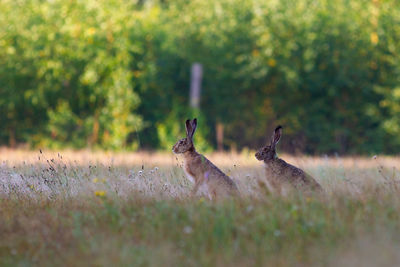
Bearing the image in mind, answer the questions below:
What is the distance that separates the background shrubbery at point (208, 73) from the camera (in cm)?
2314

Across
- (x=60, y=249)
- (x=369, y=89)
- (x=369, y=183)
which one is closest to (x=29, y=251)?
(x=60, y=249)

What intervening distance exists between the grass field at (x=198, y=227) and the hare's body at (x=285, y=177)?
28 centimetres

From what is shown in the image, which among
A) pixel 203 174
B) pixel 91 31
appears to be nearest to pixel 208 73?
pixel 91 31

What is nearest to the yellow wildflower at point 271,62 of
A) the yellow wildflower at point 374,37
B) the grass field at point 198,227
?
the yellow wildflower at point 374,37

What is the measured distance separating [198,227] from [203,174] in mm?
2116

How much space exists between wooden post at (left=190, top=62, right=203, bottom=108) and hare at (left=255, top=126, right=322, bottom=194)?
15564 millimetres

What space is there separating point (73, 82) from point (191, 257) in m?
18.5

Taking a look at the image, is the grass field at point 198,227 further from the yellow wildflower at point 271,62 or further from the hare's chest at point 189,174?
the yellow wildflower at point 271,62


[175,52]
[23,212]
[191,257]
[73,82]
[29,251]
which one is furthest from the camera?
[175,52]

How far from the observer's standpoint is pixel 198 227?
666cm

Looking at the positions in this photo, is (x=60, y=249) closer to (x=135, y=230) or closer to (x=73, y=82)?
(x=135, y=230)

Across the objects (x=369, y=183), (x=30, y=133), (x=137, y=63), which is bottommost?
(x=30, y=133)

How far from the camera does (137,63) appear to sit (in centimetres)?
2380

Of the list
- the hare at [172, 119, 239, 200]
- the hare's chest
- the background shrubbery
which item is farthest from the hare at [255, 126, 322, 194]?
the background shrubbery
